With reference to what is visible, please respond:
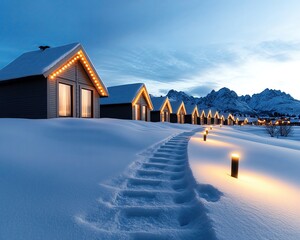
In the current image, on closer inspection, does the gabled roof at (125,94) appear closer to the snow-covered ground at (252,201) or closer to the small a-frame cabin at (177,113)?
the small a-frame cabin at (177,113)

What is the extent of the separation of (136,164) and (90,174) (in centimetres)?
144

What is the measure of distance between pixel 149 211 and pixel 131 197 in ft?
2.03

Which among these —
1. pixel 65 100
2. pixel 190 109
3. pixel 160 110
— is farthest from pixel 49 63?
pixel 190 109

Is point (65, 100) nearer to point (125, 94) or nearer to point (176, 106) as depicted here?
point (125, 94)

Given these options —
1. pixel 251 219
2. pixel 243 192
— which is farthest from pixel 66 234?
pixel 243 192

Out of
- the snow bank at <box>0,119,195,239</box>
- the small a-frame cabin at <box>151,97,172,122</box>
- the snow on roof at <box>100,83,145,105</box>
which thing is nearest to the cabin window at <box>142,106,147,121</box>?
the snow on roof at <box>100,83,145,105</box>

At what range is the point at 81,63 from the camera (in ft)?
47.0

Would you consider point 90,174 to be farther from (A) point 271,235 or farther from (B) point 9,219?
(A) point 271,235

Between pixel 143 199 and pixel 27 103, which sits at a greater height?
pixel 27 103

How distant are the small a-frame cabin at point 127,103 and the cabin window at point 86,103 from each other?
704 centimetres

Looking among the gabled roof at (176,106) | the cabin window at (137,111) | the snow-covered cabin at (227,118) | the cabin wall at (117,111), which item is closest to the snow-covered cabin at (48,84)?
the cabin wall at (117,111)

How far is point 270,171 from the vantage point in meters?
5.58

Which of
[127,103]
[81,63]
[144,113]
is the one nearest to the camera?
[81,63]

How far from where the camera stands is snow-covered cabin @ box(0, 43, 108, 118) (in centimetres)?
1177
